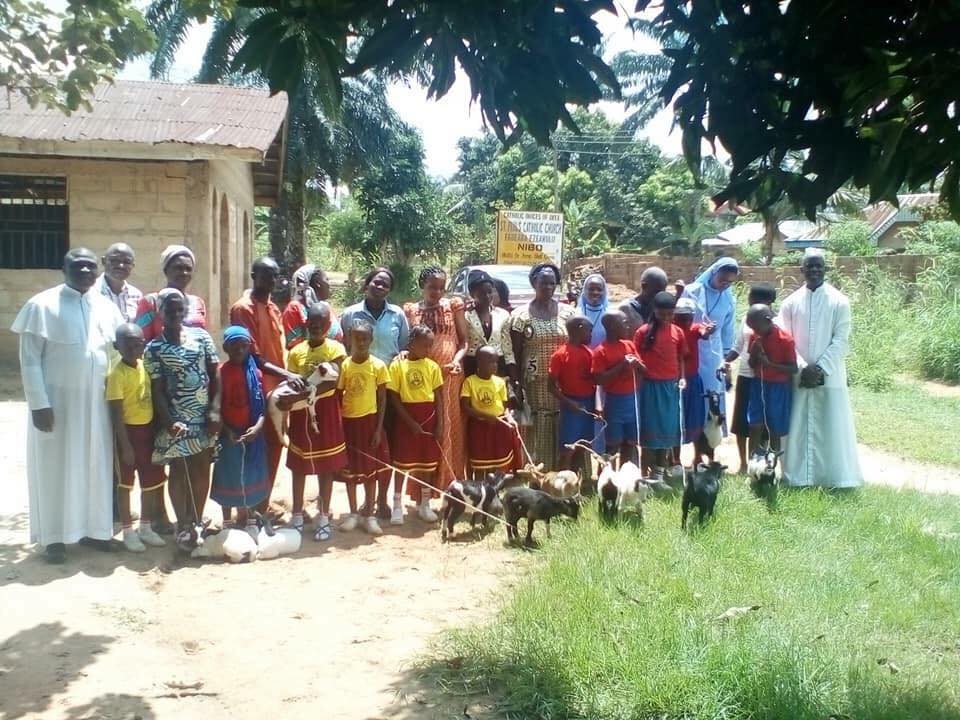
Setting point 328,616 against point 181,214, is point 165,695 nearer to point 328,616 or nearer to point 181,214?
point 328,616

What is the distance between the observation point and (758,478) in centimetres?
646

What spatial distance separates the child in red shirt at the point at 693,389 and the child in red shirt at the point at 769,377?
1.24 ft

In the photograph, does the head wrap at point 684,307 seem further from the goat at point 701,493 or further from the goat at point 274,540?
the goat at point 274,540

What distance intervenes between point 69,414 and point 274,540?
4.63 feet

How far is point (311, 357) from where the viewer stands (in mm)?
5996

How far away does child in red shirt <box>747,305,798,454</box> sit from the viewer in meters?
7.00

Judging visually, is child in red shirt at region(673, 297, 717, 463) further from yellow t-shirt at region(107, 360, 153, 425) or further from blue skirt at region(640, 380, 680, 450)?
yellow t-shirt at region(107, 360, 153, 425)

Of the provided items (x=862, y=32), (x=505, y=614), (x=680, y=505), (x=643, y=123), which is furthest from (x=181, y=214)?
(x=643, y=123)

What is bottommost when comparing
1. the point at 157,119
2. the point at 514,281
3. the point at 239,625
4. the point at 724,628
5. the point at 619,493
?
the point at 239,625

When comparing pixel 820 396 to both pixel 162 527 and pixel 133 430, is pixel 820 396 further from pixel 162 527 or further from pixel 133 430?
pixel 133 430

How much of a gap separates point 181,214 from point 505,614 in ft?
26.8

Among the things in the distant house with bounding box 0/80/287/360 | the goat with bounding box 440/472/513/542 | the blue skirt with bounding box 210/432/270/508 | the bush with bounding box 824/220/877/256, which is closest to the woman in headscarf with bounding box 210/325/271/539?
the blue skirt with bounding box 210/432/270/508

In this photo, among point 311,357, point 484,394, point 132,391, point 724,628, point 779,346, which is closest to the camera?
point 724,628

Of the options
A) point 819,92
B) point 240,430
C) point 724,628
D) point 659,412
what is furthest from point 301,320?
point 819,92
